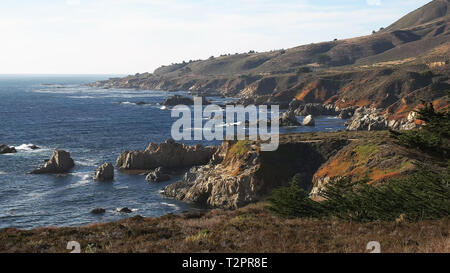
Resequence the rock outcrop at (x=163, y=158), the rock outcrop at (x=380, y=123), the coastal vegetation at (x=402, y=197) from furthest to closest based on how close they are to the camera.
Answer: the rock outcrop at (x=380, y=123) < the rock outcrop at (x=163, y=158) < the coastal vegetation at (x=402, y=197)

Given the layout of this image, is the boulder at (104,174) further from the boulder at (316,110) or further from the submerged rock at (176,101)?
the submerged rock at (176,101)

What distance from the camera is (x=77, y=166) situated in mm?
76750

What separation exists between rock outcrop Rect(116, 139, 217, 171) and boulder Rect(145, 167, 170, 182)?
656cm

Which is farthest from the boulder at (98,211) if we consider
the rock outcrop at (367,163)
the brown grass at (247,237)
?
the brown grass at (247,237)

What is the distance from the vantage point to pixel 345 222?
2178 cm

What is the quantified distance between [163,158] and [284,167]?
2628 centimetres

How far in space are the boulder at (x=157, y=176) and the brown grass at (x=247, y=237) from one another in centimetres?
4431

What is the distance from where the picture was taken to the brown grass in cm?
1622

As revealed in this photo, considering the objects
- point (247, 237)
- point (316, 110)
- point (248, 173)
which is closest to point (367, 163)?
point (248, 173)

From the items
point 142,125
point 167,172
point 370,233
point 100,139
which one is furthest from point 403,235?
point 142,125

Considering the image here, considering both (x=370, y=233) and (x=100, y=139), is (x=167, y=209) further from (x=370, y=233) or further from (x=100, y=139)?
(x=100, y=139)

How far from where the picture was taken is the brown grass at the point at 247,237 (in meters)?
16.2

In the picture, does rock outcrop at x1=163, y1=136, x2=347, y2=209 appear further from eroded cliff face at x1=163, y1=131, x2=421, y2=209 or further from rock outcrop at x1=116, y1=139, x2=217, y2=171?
rock outcrop at x1=116, y1=139, x2=217, y2=171

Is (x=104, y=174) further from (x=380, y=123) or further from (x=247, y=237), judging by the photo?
(x=380, y=123)
